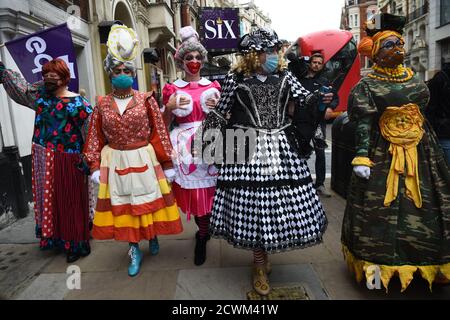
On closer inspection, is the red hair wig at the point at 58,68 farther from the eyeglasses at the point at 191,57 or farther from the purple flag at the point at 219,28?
the purple flag at the point at 219,28

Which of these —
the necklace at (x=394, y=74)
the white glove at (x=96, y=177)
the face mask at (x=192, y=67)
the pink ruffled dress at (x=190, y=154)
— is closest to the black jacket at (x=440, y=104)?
the necklace at (x=394, y=74)

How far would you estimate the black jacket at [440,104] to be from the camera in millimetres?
2994

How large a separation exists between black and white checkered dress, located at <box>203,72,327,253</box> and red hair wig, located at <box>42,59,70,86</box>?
1536 mm

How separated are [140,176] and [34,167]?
1.22 meters

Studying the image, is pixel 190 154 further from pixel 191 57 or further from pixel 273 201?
pixel 273 201

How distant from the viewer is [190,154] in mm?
2852

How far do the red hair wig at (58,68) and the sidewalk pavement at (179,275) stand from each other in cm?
165

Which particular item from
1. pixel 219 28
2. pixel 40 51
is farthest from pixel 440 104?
pixel 219 28

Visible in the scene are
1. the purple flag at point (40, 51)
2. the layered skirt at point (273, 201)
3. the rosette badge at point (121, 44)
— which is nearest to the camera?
the layered skirt at point (273, 201)

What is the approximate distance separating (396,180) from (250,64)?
4.05 feet

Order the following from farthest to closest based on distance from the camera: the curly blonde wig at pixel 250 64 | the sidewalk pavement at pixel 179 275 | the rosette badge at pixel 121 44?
1. the rosette badge at pixel 121 44
2. the sidewalk pavement at pixel 179 275
3. the curly blonde wig at pixel 250 64

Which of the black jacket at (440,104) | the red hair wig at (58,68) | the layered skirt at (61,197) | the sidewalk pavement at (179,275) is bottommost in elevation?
the sidewalk pavement at (179,275)

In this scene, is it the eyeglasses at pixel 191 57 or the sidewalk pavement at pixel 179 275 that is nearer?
the sidewalk pavement at pixel 179 275
